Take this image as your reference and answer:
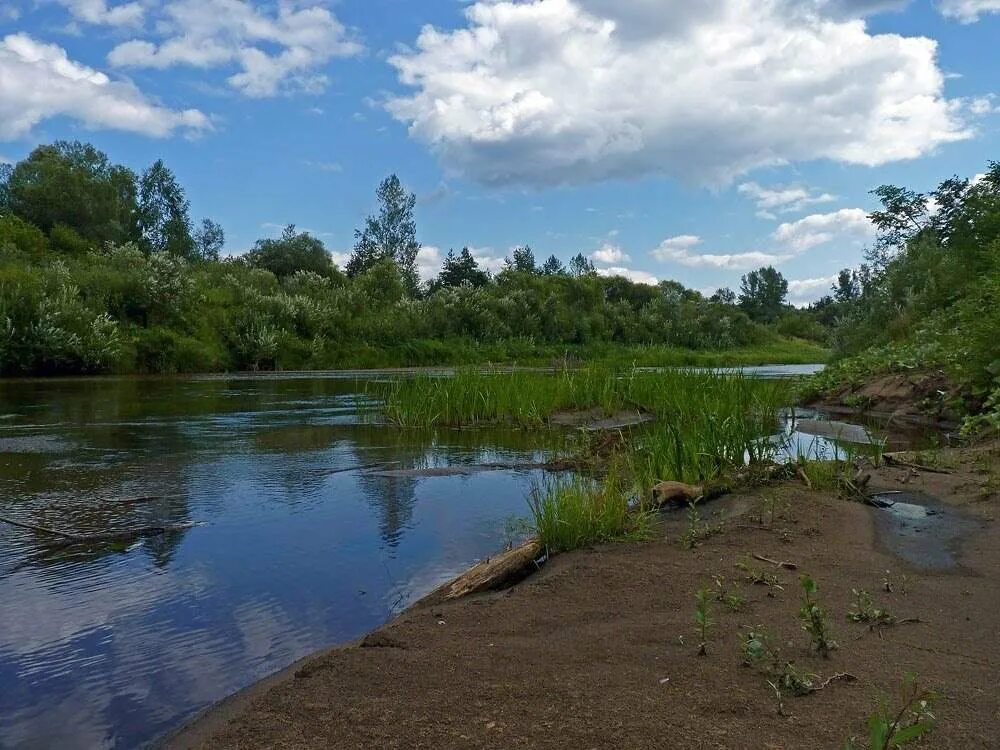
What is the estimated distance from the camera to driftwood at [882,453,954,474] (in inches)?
301

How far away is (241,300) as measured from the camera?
41.6 m

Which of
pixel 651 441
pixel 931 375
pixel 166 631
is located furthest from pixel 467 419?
pixel 166 631

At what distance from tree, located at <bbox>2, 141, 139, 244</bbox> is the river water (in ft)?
179

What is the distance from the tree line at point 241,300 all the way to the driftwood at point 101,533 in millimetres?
25769

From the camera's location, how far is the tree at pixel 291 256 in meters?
66.6

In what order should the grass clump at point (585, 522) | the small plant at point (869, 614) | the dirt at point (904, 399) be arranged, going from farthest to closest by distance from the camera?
the dirt at point (904, 399) → the grass clump at point (585, 522) → the small plant at point (869, 614)

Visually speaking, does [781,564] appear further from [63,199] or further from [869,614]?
[63,199]

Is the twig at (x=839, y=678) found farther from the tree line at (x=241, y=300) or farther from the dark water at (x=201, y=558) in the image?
the tree line at (x=241, y=300)

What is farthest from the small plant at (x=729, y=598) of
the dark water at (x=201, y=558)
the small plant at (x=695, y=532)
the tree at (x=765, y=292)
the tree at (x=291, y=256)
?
the tree at (x=765, y=292)

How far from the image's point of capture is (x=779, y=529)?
5484 millimetres

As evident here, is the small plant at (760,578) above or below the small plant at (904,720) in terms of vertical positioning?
below

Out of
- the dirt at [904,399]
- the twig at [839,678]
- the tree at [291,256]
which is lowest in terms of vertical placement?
the twig at [839,678]

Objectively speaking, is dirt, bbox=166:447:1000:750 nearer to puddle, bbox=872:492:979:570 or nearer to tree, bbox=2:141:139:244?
puddle, bbox=872:492:979:570

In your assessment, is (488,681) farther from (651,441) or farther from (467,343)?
(467,343)
